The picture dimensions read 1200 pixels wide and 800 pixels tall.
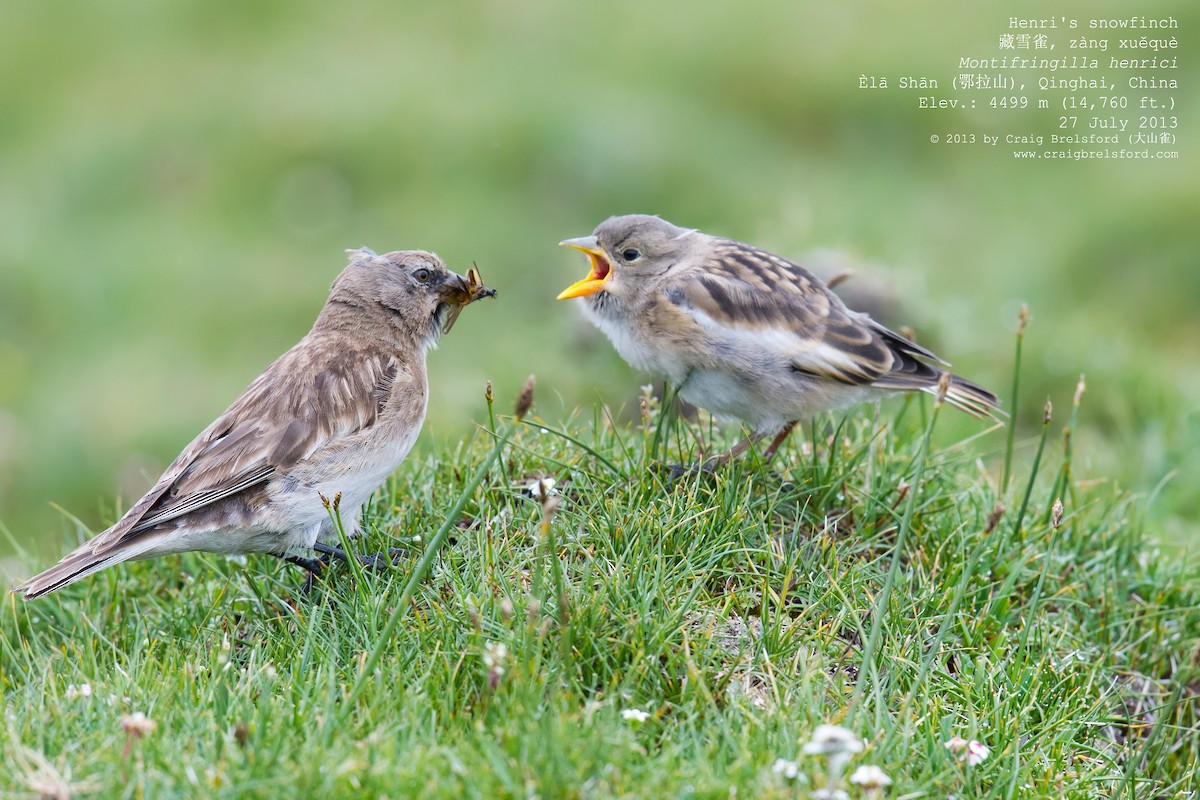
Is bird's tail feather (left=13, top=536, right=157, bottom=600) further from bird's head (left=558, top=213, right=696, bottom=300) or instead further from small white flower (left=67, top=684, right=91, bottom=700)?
bird's head (left=558, top=213, right=696, bottom=300)

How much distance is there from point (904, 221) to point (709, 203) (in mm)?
1939

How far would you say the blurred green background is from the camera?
34.0 feet

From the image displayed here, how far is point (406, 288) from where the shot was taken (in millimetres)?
6238

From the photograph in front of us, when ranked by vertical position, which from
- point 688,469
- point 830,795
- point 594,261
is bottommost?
point 830,795

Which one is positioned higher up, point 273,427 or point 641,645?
point 273,427

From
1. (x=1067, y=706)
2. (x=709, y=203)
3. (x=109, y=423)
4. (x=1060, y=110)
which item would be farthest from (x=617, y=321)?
(x=1060, y=110)

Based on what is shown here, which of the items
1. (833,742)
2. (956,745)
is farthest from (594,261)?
(833,742)

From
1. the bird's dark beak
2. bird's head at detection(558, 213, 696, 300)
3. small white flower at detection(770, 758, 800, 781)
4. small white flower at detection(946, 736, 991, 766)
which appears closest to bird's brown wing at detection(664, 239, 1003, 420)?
bird's head at detection(558, 213, 696, 300)

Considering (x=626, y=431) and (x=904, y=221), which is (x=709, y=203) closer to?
(x=904, y=221)

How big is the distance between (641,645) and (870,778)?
1.04 metres

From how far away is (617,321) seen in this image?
6.13 meters

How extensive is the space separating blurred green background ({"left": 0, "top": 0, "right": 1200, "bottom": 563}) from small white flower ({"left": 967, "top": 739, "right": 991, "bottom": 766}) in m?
5.15

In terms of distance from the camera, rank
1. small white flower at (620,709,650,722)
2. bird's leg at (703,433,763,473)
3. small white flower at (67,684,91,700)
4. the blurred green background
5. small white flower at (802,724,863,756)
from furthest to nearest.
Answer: the blurred green background → bird's leg at (703,433,763,473) → small white flower at (67,684,91,700) → small white flower at (620,709,650,722) → small white flower at (802,724,863,756)

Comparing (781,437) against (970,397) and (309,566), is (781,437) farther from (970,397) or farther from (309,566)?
(309,566)
